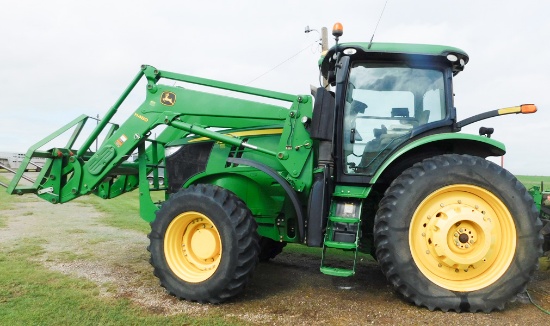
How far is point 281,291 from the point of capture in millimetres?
4480

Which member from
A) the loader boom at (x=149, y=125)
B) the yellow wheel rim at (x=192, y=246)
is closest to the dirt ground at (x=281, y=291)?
the yellow wheel rim at (x=192, y=246)

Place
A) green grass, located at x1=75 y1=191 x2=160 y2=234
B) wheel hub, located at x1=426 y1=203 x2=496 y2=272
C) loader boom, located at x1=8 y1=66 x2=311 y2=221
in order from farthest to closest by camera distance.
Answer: green grass, located at x1=75 y1=191 x2=160 y2=234, loader boom, located at x1=8 y1=66 x2=311 y2=221, wheel hub, located at x1=426 y1=203 x2=496 y2=272

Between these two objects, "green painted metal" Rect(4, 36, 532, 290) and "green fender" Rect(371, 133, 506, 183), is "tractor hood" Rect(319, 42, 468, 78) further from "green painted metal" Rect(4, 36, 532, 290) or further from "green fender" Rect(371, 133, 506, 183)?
"green fender" Rect(371, 133, 506, 183)

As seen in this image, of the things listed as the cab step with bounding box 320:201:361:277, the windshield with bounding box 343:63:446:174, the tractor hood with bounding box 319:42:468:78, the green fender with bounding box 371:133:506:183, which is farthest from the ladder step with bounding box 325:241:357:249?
the tractor hood with bounding box 319:42:468:78

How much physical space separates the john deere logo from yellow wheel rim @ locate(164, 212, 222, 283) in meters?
1.34

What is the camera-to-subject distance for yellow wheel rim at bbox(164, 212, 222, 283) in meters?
4.29

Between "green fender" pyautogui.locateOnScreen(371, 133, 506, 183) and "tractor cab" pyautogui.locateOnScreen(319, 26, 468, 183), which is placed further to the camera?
"tractor cab" pyautogui.locateOnScreen(319, 26, 468, 183)

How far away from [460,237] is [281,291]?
6.00ft

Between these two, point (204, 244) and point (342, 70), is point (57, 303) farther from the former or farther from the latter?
point (342, 70)

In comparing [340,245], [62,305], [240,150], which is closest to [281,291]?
[340,245]

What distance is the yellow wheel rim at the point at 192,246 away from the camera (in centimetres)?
429

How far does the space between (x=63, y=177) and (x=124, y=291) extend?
1705 mm

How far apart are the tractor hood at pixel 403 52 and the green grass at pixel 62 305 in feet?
9.16

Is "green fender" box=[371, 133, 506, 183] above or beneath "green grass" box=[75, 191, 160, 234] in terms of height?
above
